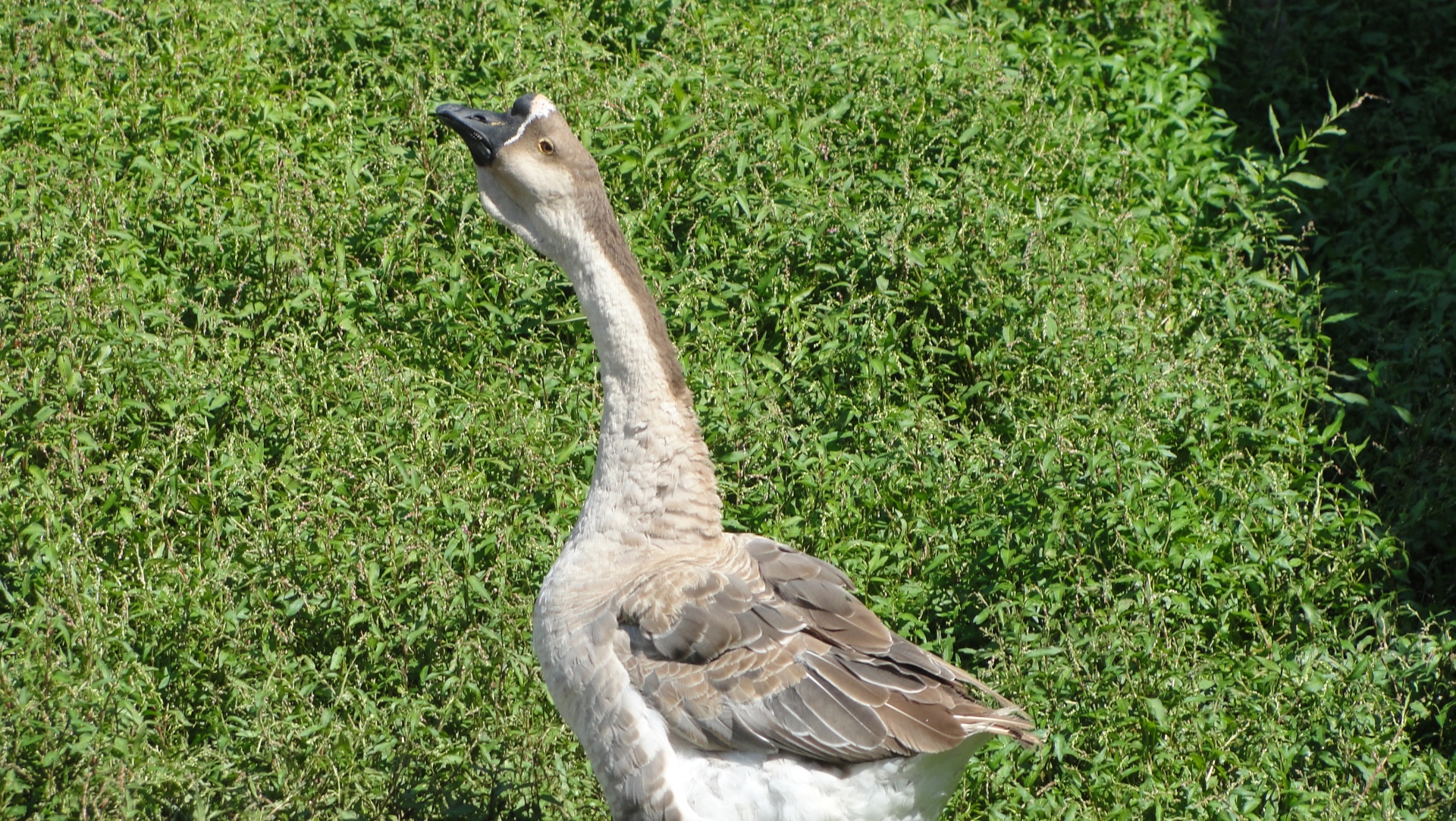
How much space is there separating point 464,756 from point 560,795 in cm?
32

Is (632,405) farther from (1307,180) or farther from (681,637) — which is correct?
(1307,180)

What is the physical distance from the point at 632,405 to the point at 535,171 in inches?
28.6

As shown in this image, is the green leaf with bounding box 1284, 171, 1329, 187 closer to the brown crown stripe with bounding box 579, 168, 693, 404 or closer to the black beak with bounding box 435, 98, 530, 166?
the brown crown stripe with bounding box 579, 168, 693, 404

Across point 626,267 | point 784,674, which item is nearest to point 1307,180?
point 626,267

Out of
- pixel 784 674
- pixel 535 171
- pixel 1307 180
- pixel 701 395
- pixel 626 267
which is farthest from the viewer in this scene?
pixel 1307 180

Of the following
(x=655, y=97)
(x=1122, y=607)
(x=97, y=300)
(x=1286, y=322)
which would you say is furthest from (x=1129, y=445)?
(x=97, y=300)

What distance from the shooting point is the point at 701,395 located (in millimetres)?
5441

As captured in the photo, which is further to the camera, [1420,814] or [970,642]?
[970,642]

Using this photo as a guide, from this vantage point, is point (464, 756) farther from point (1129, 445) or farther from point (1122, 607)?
point (1129, 445)

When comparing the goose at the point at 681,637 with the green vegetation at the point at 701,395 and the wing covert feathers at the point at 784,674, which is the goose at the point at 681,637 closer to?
the wing covert feathers at the point at 784,674

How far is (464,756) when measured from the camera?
4211 mm

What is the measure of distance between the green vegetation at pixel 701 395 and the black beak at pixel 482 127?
1.44 m

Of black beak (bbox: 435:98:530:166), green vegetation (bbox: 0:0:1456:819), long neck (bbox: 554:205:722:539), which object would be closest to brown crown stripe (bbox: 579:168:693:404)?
long neck (bbox: 554:205:722:539)

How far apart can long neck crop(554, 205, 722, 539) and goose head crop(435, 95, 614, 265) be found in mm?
49
